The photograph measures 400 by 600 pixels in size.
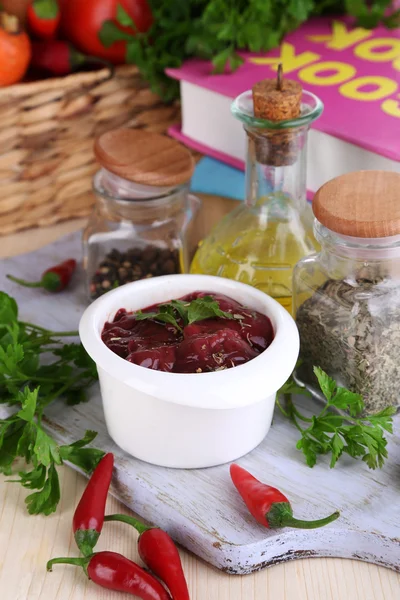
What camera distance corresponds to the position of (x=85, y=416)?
4.04 ft

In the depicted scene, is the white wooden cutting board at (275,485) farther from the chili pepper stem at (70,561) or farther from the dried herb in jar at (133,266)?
the dried herb in jar at (133,266)

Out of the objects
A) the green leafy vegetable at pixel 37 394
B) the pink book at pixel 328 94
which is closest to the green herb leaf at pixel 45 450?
the green leafy vegetable at pixel 37 394

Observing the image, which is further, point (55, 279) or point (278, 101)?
point (55, 279)

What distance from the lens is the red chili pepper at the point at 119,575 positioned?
957mm

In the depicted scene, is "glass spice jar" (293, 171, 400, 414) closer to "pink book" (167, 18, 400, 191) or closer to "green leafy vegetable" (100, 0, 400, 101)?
"pink book" (167, 18, 400, 191)

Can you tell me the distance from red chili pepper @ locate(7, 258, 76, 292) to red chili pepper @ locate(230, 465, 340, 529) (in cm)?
62

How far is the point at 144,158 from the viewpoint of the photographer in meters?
1.40

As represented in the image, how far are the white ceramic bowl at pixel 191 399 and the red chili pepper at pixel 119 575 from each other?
0.56ft

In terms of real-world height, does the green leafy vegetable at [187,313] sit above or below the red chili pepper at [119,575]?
above

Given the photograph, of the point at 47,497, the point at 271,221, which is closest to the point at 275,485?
the point at 47,497

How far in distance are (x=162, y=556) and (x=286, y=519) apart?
0.15m

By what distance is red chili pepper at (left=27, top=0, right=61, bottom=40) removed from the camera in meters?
1.59

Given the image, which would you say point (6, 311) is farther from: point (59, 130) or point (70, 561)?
point (59, 130)

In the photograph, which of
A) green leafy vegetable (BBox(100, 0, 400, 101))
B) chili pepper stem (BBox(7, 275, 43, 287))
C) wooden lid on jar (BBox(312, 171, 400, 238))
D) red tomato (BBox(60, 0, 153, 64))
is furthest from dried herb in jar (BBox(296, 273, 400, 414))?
red tomato (BBox(60, 0, 153, 64))
